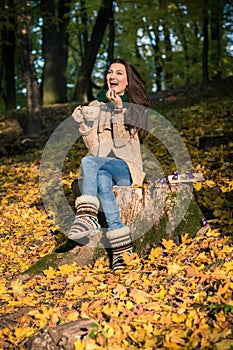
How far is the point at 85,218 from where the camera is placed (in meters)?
4.15

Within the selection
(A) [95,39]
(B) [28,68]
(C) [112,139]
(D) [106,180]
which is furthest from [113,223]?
(A) [95,39]

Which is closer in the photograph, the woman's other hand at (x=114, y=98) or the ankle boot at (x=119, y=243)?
the ankle boot at (x=119, y=243)

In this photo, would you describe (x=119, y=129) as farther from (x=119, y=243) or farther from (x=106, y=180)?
(x=119, y=243)

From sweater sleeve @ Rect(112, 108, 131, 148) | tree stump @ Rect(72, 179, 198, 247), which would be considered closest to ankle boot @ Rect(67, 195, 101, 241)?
tree stump @ Rect(72, 179, 198, 247)

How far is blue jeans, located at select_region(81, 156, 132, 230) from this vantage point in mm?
4227

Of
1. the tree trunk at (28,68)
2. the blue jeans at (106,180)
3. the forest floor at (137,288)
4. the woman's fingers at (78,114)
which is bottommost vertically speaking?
the forest floor at (137,288)

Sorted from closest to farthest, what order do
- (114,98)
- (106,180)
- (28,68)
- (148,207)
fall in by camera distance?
(106,180), (148,207), (114,98), (28,68)

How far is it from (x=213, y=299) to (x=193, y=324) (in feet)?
1.03

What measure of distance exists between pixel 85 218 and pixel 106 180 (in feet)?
1.51

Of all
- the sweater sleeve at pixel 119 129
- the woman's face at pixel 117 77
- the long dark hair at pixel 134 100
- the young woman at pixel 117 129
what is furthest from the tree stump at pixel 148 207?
the woman's face at pixel 117 77

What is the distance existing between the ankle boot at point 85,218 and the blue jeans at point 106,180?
0.24ft

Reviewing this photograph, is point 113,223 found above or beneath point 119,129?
beneath

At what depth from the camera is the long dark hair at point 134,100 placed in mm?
4613

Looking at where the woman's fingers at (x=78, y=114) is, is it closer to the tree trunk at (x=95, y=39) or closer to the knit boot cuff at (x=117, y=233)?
the knit boot cuff at (x=117, y=233)
